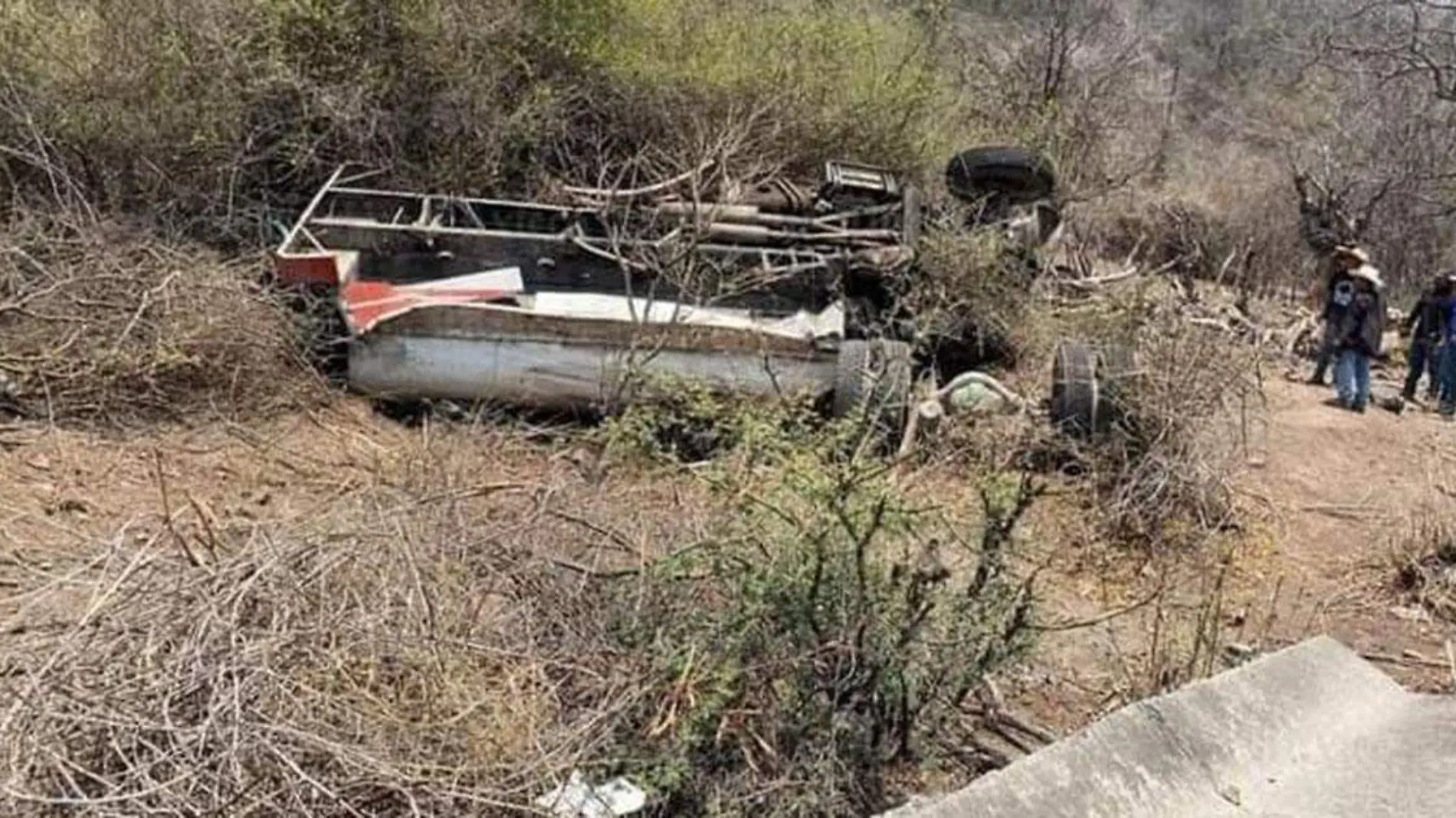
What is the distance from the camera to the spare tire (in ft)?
35.7

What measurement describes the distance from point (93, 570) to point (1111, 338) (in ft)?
20.5

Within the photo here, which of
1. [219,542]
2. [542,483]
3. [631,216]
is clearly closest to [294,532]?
[219,542]

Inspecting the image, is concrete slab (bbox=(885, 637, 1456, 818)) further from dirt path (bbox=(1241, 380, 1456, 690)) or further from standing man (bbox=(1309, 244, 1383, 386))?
standing man (bbox=(1309, 244, 1383, 386))

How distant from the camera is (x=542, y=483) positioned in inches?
199

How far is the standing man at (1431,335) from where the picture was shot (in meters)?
12.0

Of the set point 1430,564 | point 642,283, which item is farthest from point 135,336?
point 1430,564

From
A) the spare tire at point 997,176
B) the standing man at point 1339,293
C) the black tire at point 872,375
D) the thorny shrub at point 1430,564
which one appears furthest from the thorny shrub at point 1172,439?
the standing man at point 1339,293

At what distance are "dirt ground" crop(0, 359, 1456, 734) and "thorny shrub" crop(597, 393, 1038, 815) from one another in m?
0.38

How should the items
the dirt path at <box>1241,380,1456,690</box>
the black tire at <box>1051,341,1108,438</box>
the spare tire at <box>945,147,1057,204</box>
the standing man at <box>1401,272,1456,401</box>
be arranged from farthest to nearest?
1. the standing man at <box>1401,272,1456,401</box>
2. the spare tire at <box>945,147,1057,204</box>
3. the black tire at <box>1051,341,1108,438</box>
4. the dirt path at <box>1241,380,1456,690</box>

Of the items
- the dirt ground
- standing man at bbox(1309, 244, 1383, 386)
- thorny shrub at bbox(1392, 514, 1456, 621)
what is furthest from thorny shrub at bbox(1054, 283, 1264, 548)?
standing man at bbox(1309, 244, 1383, 386)

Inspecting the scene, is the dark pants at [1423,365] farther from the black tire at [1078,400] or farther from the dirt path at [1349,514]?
the black tire at [1078,400]

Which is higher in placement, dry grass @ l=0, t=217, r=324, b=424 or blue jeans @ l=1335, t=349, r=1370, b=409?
dry grass @ l=0, t=217, r=324, b=424

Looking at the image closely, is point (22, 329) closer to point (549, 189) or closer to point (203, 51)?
point (203, 51)

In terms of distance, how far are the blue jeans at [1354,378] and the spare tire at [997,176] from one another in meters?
2.73
